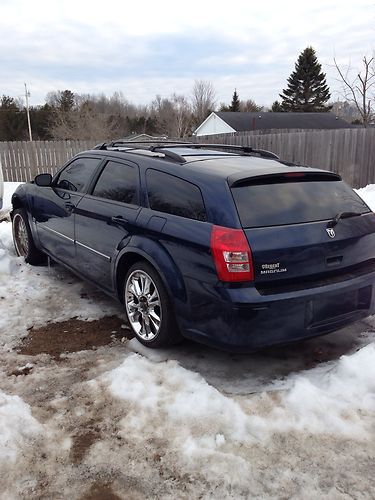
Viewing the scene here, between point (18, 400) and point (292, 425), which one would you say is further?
point (18, 400)

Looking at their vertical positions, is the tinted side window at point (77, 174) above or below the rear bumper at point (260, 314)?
above

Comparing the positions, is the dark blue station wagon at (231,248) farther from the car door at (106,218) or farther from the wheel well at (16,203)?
the wheel well at (16,203)

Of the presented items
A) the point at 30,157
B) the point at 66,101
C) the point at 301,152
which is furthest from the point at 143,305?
the point at 66,101

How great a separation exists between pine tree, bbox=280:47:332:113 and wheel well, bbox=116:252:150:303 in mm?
59505

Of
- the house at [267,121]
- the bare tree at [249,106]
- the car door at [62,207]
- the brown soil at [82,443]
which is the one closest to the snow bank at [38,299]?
the car door at [62,207]

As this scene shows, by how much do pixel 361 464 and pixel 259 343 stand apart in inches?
36.2

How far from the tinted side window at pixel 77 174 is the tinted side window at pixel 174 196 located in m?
1.16

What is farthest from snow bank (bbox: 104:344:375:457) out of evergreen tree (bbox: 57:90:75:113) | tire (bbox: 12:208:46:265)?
evergreen tree (bbox: 57:90:75:113)

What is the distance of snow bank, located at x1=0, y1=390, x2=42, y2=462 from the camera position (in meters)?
2.47

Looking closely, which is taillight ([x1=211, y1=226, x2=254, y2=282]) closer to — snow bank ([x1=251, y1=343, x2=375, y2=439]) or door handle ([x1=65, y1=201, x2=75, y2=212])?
snow bank ([x1=251, y1=343, x2=375, y2=439])

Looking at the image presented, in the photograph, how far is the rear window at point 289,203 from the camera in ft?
10.0

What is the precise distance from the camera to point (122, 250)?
378cm

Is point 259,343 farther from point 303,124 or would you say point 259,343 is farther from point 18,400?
point 303,124

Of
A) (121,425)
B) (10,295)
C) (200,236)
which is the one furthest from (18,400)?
(10,295)
